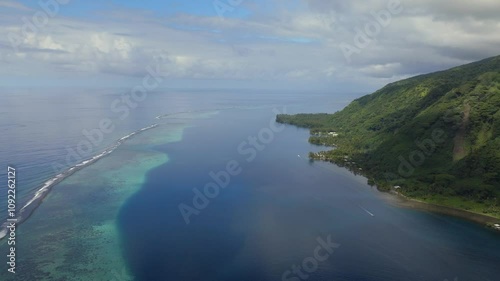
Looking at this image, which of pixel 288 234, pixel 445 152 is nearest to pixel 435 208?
pixel 445 152

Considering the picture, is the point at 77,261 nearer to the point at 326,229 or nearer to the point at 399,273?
the point at 326,229

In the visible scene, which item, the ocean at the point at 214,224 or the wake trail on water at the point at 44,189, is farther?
the wake trail on water at the point at 44,189

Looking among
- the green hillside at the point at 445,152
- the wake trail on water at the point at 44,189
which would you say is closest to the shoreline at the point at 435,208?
the green hillside at the point at 445,152

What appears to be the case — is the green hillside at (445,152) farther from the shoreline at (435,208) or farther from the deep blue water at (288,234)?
the deep blue water at (288,234)

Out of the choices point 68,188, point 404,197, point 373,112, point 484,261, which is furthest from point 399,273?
point 373,112

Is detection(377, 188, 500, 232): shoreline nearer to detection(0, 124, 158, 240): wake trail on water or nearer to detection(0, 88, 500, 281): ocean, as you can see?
detection(0, 88, 500, 281): ocean

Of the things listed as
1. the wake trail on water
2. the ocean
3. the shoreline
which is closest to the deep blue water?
the ocean
